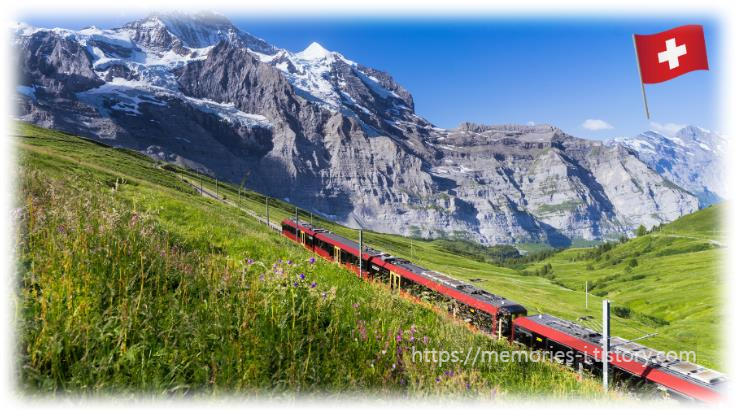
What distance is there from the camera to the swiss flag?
45.8ft

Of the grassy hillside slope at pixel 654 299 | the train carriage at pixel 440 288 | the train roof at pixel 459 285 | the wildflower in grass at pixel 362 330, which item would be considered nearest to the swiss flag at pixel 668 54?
the train carriage at pixel 440 288

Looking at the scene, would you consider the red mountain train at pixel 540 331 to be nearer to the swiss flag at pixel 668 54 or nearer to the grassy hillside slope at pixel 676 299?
the swiss flag at pixel 668 54

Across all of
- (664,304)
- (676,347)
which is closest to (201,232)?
(676,347)

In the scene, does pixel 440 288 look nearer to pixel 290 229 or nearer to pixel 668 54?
pixel 668 54

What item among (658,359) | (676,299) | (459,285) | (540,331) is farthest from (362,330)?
(676,299)

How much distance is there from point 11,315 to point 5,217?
250 cm

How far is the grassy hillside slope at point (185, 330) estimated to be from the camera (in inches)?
179

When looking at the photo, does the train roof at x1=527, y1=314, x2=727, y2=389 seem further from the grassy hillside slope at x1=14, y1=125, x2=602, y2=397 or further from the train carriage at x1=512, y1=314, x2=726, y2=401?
the grassy hillside slope at x1=14, y1=125, x2=602, y2=397

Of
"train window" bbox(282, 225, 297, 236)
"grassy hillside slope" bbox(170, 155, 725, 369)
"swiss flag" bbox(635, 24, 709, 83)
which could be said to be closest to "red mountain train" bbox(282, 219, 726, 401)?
"swiss flag" bbox(635, 24, 709, 83)

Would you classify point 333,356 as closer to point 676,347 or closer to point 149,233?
point 149,233

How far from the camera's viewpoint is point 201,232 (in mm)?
15750

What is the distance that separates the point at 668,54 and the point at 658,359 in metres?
12.9

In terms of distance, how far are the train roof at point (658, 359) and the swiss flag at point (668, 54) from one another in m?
11.8

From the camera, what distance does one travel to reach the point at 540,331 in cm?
2356
